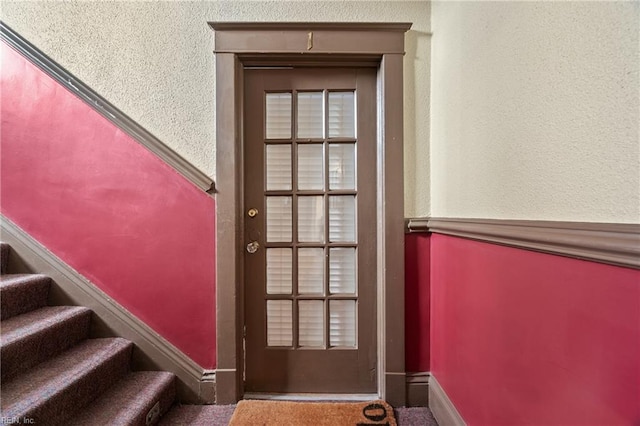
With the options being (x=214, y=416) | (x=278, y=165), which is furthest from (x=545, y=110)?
(x=214, y=416)

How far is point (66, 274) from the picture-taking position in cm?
163

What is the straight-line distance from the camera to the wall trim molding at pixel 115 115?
1648 mm

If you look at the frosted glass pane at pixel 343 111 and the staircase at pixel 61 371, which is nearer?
the staircase at pixel 61 371

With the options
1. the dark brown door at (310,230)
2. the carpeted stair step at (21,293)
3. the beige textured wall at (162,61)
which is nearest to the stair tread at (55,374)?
the carpeted stair step at (21,293)

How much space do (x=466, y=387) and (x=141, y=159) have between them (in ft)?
6.48

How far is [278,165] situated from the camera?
177 cm

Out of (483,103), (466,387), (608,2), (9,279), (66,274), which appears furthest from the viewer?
(66,274)

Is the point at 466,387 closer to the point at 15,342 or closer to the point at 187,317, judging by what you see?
the point at 187,317

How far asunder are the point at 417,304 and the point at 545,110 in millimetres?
1162

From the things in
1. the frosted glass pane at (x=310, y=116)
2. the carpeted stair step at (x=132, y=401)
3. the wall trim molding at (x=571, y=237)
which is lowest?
the carpeted stair step at (x=132, y=401)

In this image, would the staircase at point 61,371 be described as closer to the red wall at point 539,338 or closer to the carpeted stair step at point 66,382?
the carpeted stair step at point 66,382

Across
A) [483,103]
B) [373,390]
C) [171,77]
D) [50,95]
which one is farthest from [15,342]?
[483,103]

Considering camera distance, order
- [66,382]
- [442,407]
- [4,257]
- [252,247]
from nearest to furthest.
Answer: [66,382], [442,407], [4,257], [252,247]

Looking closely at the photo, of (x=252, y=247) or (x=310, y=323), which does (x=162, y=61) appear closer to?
(x=252, y=247)
